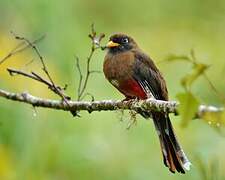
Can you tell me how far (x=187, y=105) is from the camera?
2.61 meters

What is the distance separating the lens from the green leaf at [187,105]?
8.46ft

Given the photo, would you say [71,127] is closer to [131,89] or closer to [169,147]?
[131,89]

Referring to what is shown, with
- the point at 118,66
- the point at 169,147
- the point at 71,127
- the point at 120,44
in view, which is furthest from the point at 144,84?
the point at 71,127

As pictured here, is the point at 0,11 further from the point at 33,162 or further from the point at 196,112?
the point at 196,112

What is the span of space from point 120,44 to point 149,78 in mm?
583

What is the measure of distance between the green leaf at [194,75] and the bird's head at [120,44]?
2.64m

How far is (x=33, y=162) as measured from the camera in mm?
5602

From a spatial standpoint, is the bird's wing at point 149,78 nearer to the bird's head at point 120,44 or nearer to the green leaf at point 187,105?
the bird's head at point 120,44

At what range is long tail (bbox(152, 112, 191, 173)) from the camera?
4305mm

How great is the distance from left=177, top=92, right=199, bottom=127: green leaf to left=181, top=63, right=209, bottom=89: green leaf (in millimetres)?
31

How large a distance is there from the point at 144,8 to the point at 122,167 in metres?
4.02

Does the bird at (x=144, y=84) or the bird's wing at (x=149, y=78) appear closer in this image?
the bird at (x=144, y=84)

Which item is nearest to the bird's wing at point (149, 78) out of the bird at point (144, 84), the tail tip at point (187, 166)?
A: the bird at point (144, 84)

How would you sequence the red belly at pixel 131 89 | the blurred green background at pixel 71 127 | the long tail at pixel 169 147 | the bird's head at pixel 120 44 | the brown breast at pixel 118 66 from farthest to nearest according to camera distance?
the blurred green background at pixel 71 127
the bird's head at pixel 120 44
the brown breast at pixel 118 66
the red belly at pixel 131 89
the long tail at pixel 169 147
